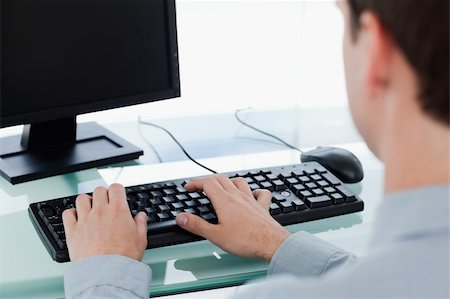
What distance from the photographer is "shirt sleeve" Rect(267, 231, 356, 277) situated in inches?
39.8

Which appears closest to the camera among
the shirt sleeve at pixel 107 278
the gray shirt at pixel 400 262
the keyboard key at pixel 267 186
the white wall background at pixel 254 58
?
the gray shirt at pixel 400 262

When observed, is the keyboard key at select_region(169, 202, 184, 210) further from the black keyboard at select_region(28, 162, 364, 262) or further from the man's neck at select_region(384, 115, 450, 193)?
the man's neck at select_region(384, 115, 450, 193)

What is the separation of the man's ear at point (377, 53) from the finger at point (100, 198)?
1.74 feet

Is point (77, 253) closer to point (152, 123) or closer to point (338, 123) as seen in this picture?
point (152, 123)

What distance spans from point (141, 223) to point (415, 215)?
50cm

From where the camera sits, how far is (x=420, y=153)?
660mm

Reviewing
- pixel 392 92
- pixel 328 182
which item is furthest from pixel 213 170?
pixel 392 92

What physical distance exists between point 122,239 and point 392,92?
18.8 inches

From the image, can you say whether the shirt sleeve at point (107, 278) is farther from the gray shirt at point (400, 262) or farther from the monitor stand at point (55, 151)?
the monitor stand at point (55, 151)

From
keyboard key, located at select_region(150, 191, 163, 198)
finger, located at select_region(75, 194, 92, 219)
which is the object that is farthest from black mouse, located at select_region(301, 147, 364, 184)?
finger, located at select_region(75, 194, 92, 219)

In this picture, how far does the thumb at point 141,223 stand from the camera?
1.04 metres

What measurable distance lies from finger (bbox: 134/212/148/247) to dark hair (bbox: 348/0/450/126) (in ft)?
1.66

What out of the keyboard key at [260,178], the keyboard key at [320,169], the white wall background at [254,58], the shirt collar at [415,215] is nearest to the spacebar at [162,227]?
the keyboard key at [260,178]

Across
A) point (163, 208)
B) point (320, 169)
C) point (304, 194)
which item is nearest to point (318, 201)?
point (304, 194)
